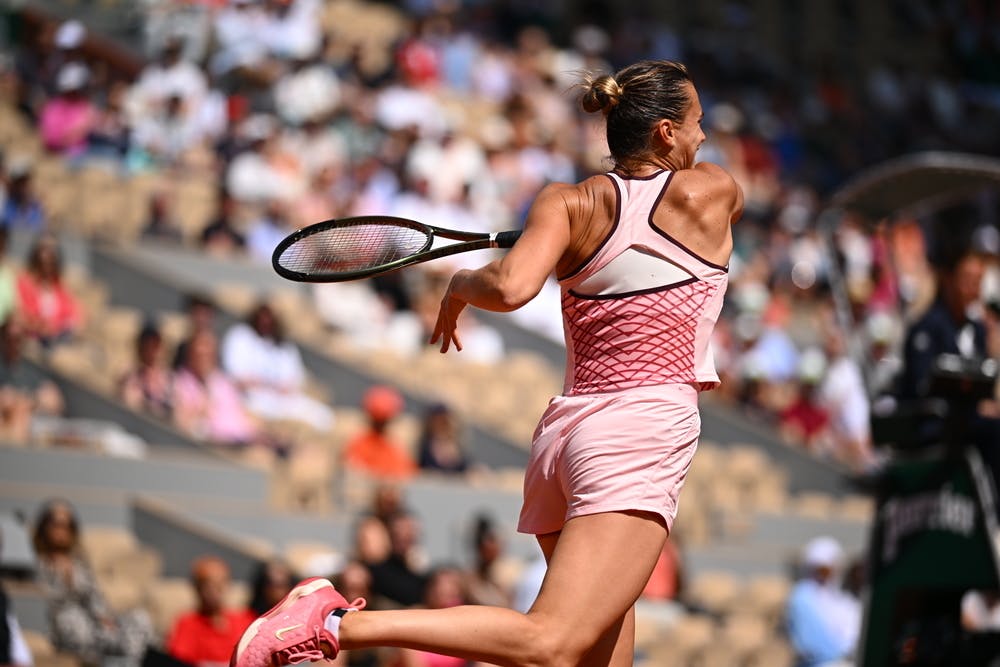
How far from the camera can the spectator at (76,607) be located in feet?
24.2

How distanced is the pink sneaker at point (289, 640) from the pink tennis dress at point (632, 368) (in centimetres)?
66

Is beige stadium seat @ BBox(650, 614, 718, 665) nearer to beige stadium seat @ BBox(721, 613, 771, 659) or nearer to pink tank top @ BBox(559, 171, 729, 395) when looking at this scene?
beige stadium seat @ BBox(721, 613, 771, 659)

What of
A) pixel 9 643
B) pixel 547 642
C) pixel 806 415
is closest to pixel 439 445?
pixel 806 415

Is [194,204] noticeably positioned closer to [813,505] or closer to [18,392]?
[18,392]

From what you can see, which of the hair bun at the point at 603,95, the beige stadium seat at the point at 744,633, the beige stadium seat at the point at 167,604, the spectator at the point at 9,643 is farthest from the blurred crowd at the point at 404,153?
the hair bun at the point at 603,95

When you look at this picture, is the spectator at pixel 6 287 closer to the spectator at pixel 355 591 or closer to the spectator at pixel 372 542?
the spectator at pixel 372 542

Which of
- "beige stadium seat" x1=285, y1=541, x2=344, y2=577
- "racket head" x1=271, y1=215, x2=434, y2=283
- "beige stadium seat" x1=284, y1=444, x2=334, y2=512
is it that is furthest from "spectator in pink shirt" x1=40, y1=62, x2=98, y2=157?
"racket head" x1=271, y1=215, x2=434, y2=283

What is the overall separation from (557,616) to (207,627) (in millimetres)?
4237

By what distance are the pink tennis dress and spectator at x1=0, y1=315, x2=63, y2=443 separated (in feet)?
19.3

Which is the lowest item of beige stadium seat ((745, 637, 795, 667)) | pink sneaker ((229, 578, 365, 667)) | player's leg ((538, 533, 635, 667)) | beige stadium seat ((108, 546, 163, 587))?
beige stadium seat ((108, 546, 163, 587))

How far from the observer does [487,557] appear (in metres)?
9.43

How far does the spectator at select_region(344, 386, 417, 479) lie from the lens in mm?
10555

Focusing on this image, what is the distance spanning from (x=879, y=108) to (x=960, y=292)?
16098 mm

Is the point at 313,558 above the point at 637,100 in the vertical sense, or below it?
below
